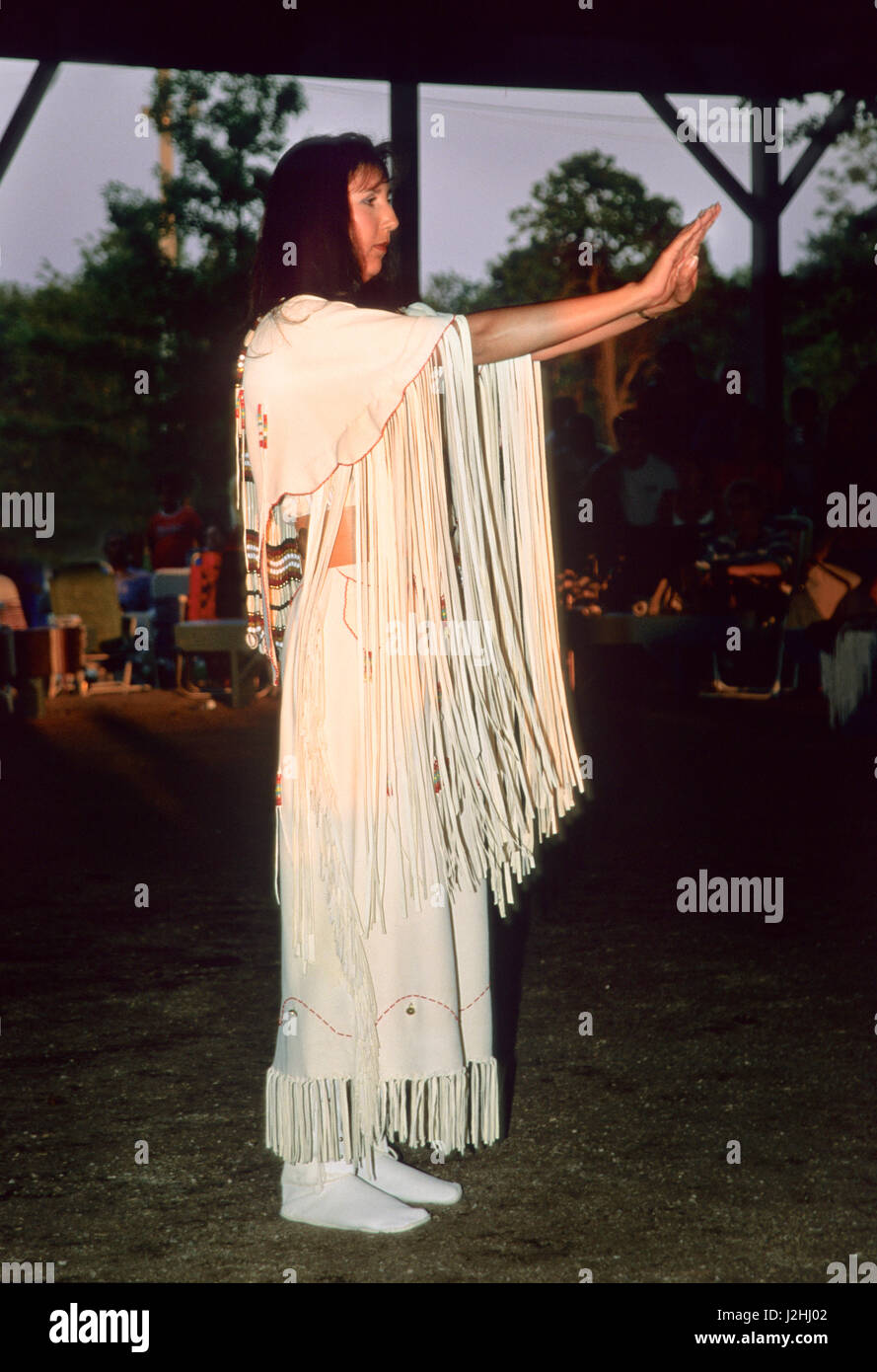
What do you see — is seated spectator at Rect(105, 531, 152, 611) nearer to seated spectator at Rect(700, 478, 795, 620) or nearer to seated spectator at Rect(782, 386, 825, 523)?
seated spectator at Rect(782, 386, 825, 523)

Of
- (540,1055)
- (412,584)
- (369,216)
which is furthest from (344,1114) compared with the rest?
(369,216)

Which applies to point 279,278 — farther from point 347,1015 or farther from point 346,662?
point 347,1015

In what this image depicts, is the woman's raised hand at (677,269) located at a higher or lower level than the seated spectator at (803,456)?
lower

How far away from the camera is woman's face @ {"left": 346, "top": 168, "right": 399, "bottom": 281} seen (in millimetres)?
2688

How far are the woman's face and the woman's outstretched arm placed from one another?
0.25 meters

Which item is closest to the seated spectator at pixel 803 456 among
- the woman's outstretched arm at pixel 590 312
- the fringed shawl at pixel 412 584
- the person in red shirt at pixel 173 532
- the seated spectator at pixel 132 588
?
the person in red shirt at pixel 173 532

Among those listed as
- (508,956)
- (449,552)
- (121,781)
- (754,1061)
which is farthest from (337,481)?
(121,781)

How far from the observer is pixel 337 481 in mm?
2684

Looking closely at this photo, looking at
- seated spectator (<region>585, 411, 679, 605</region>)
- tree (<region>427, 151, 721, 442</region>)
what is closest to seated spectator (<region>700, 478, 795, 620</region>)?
seated spectator (<region>585, 411, 679, 605</region>)

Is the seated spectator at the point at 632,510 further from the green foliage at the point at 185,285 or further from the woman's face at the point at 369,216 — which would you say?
the green foliage at the point at 185,285

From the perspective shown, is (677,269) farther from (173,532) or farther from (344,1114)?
(173,532)

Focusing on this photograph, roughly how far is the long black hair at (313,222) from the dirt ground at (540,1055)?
1.51 meters

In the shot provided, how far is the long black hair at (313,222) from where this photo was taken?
265cm

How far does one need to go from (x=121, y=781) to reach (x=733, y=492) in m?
4.35
